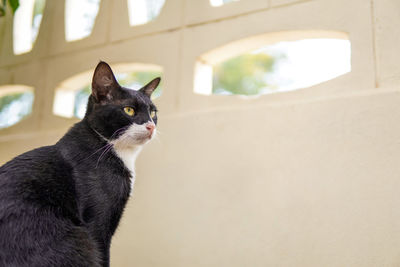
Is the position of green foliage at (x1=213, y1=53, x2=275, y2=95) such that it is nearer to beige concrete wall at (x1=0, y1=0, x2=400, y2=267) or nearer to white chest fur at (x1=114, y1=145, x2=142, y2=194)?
beige concrete wall at (x1=0, y1=0, x2=400, y2=267)

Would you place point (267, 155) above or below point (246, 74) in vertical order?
below

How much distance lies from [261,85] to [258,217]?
714 centimetres

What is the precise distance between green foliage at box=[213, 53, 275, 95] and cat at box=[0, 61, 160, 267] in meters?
7.30

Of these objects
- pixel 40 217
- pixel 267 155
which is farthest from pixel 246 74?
pixel 40 217

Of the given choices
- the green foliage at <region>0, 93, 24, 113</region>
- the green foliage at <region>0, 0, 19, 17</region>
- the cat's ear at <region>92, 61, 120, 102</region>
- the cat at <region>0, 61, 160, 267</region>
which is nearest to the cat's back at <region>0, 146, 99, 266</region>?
the cat at <region>0, 61, 160, 267</region>

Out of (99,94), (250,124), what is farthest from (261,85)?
(99,94)

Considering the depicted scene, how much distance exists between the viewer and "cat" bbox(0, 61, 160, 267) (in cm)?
146

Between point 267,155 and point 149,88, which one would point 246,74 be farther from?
point 149,88

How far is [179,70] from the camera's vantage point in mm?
2793

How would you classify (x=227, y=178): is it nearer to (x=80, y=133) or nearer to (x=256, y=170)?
(x=256, y=170)

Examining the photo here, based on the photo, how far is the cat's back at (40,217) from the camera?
143cm

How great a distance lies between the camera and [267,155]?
2.37 meters

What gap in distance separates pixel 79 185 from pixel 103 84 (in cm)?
46

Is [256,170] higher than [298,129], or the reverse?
[298,129]
